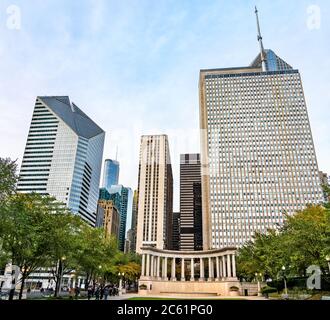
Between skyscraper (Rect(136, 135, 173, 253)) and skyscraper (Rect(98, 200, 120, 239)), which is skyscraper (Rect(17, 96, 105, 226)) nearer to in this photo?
skyscraper (Rect(136, 135, 173, 253))

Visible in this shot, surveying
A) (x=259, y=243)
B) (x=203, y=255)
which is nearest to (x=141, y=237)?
(x=203, y=255)

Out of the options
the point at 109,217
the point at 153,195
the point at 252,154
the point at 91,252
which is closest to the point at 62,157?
the point at 153,195

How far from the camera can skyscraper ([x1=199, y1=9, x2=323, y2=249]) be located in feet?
351

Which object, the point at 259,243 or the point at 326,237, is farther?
the point at 259,243

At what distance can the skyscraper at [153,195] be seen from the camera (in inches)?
5689

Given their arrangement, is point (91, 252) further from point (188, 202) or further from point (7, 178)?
point (188, 202)

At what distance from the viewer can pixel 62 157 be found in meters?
131

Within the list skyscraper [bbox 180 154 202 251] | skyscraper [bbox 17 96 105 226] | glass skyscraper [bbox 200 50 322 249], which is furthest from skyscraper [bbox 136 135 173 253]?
glass skyscraper [bbox 200 50 322 249]

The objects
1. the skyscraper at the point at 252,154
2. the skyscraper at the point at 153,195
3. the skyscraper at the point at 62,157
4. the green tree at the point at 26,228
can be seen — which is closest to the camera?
the green tree at the point at 26,228

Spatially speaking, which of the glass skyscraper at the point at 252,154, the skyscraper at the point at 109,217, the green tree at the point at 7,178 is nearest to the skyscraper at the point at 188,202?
the skyscraper at the point at 109,217

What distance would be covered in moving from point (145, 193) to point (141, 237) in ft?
77.0

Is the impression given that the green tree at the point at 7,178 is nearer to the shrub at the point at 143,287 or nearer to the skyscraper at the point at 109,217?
the shrub at the point at 143,287
